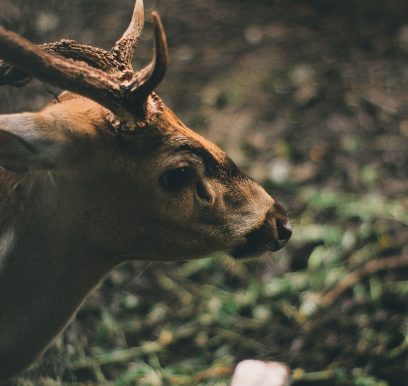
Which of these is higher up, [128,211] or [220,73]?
[128,211]

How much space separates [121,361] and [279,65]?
278 cm

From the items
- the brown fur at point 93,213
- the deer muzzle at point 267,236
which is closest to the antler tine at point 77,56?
the brown fur at point 93,213

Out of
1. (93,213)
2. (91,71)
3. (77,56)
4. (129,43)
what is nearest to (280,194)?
(129,43)

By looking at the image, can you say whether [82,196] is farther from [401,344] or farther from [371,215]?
[371,215]

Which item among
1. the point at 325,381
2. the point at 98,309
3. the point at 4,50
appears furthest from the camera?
the point at 98,309

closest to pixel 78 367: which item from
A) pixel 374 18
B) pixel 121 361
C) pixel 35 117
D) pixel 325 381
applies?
A: pixel 121 361

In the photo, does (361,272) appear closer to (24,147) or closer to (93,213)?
(93,213)

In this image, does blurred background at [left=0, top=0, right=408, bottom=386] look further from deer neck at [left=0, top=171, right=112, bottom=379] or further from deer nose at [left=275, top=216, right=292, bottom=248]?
deer neck at [left=0, top=171, right=112, bottom=379]

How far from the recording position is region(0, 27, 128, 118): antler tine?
2.19m

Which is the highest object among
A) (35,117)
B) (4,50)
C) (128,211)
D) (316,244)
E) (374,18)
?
(4,50)

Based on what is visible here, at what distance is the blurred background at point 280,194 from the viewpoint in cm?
408

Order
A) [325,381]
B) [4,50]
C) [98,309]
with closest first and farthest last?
1. [4,50]
2. [325,381]
3. [98,309]

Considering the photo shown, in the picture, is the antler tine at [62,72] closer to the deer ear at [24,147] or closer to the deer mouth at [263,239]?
the deer ear at [24,147]

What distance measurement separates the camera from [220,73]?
5895mm
